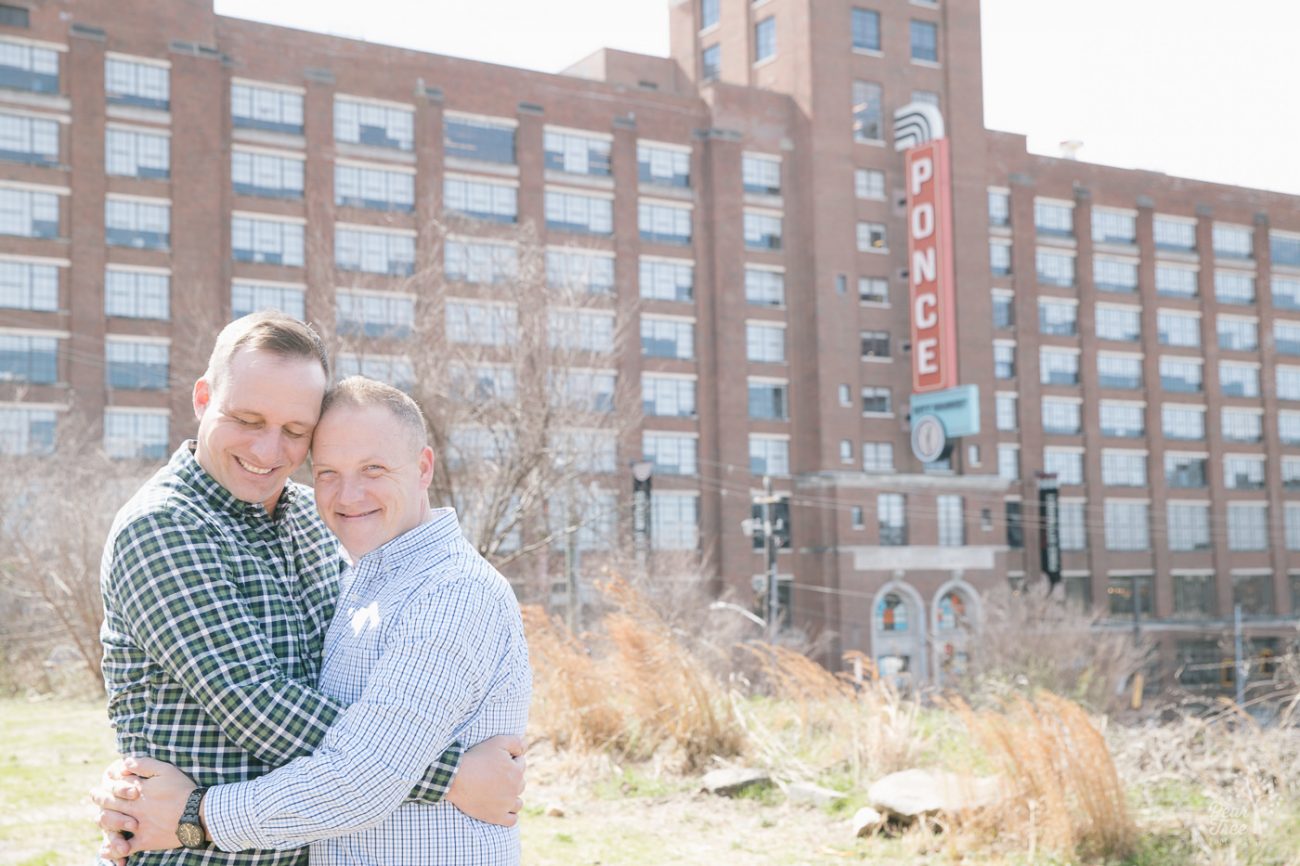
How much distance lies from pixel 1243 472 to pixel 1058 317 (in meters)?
15.2

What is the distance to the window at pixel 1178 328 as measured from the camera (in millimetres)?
70312

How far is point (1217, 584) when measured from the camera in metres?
68.5

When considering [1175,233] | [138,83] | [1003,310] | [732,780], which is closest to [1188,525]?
→ [1175,233]

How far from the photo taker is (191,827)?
123 inches

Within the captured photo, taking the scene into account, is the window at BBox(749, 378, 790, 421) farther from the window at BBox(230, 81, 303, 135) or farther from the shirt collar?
the shirt collar

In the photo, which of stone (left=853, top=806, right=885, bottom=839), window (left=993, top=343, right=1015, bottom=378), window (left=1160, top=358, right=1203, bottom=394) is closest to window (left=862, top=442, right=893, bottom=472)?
window (left=993, top=343, right=1015, bottom=378)

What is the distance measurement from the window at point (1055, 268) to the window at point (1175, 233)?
22.0 feet

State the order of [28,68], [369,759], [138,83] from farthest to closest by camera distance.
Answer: [138,83] < [28,68] < [369,759]

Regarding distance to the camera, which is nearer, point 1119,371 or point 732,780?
point 732,780

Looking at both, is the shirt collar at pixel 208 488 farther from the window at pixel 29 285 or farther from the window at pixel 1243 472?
the window at pixel 1243 472

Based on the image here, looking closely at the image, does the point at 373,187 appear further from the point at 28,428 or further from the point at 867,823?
the point at 867,823

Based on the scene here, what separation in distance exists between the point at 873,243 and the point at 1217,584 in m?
26.6

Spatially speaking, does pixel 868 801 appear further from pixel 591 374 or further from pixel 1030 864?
pixel 591 374

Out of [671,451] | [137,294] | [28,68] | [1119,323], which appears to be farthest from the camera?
[1119,323]
